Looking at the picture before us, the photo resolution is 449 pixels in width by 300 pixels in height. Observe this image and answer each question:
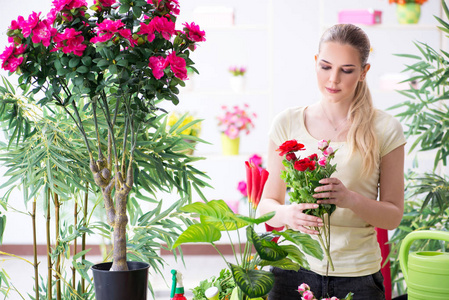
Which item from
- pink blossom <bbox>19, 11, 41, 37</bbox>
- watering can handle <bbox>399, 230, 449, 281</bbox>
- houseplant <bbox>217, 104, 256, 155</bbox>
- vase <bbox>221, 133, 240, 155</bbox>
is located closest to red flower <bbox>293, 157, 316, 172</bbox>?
watering can handle <bbox>399, 230, 449, 281</bbox>

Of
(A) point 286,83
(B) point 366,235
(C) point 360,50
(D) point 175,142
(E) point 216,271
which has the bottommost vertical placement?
(E) point 216,271

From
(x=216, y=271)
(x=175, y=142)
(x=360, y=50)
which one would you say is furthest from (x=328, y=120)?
(x=216, y=271)

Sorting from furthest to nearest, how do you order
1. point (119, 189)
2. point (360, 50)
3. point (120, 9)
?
point (360, 50) → point (119, 189) → point (120, 9)

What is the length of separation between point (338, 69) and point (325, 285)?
1.87 ft

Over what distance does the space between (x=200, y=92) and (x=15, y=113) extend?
10.9ft

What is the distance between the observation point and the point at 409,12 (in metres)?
4.85

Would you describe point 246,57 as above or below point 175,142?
above

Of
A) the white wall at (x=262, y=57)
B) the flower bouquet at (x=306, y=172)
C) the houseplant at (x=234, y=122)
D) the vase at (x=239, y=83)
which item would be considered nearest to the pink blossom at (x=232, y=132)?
the houseplant at (x=234, y=122)

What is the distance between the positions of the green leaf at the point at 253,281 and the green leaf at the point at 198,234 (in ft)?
0.27

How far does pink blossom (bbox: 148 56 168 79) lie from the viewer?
1.11 meters

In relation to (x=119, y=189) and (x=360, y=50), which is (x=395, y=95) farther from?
(x=119, y=189)

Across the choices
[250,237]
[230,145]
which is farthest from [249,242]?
[230,145]

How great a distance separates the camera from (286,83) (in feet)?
17.6

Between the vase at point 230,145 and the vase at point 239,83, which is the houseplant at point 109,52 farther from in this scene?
the vase at point 239,83
